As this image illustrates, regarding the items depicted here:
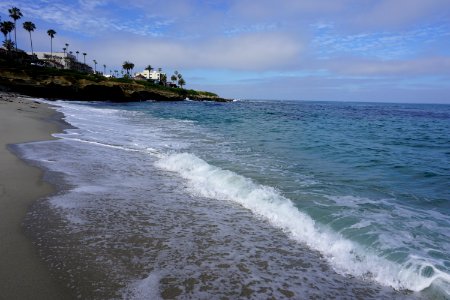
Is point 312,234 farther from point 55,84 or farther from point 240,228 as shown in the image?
point 55,84

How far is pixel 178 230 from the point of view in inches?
233

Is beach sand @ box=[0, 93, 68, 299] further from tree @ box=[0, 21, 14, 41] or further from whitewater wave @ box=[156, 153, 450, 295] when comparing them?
tree @ box=[0, 21, 14, 41]

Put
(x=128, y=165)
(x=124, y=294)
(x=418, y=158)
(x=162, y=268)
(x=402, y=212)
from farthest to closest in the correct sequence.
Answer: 1. (x=418, y=158)
2. (x=128, y=165)
3. (x=402, y=212)
4. (x=162, y=268)
5. (x=124, y=294)

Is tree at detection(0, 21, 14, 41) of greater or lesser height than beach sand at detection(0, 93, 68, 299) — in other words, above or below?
above

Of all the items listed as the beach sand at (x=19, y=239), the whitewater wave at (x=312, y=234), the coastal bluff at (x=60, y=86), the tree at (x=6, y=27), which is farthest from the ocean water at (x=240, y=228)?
the tree at (x=6, y=27)

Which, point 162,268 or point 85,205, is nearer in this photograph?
point 162,268

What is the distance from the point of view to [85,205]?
6.88m

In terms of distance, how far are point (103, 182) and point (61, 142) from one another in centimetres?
724

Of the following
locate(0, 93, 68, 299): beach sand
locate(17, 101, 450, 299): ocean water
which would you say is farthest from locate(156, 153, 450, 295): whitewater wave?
locate(0, 93, 68, 299): beach sand

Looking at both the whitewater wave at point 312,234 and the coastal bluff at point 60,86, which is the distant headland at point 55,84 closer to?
the coastal bluff at point 60,86

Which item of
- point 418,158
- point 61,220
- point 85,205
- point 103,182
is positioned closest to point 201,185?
point 103,182

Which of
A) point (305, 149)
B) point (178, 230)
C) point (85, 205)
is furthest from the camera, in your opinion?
point (305, 149)

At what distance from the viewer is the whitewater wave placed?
15.6 feet

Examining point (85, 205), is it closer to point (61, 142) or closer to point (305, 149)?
point (61, 142)
